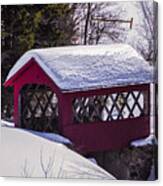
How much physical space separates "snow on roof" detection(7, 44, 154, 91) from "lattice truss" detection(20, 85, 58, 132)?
5 centimetres

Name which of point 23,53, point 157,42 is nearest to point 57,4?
point 23,53

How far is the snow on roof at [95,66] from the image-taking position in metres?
1.59

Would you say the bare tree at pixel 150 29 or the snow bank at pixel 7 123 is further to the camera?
the snow bank at pixel 7 123

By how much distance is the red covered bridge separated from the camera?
5.20ft

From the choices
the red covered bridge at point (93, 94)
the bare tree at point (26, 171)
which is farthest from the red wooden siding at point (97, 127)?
the bare tree at point (26, 171)

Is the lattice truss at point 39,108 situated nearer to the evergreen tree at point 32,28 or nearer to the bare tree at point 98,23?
the evergreen tree at point 32,28

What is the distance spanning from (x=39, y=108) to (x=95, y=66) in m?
0.22

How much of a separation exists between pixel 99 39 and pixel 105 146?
33 cm

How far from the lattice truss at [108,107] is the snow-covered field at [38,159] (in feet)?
0.39

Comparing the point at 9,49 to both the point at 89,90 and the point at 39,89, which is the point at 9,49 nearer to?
the point at 39,89

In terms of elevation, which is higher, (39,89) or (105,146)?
(39,89)

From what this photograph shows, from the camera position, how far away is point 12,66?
1668 millimetres

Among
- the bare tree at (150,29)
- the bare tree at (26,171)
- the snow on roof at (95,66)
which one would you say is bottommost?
the bare tree at (26,171)

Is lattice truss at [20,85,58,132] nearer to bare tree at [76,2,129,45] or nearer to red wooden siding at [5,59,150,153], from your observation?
red wooden siding at [5,59,150,153]
